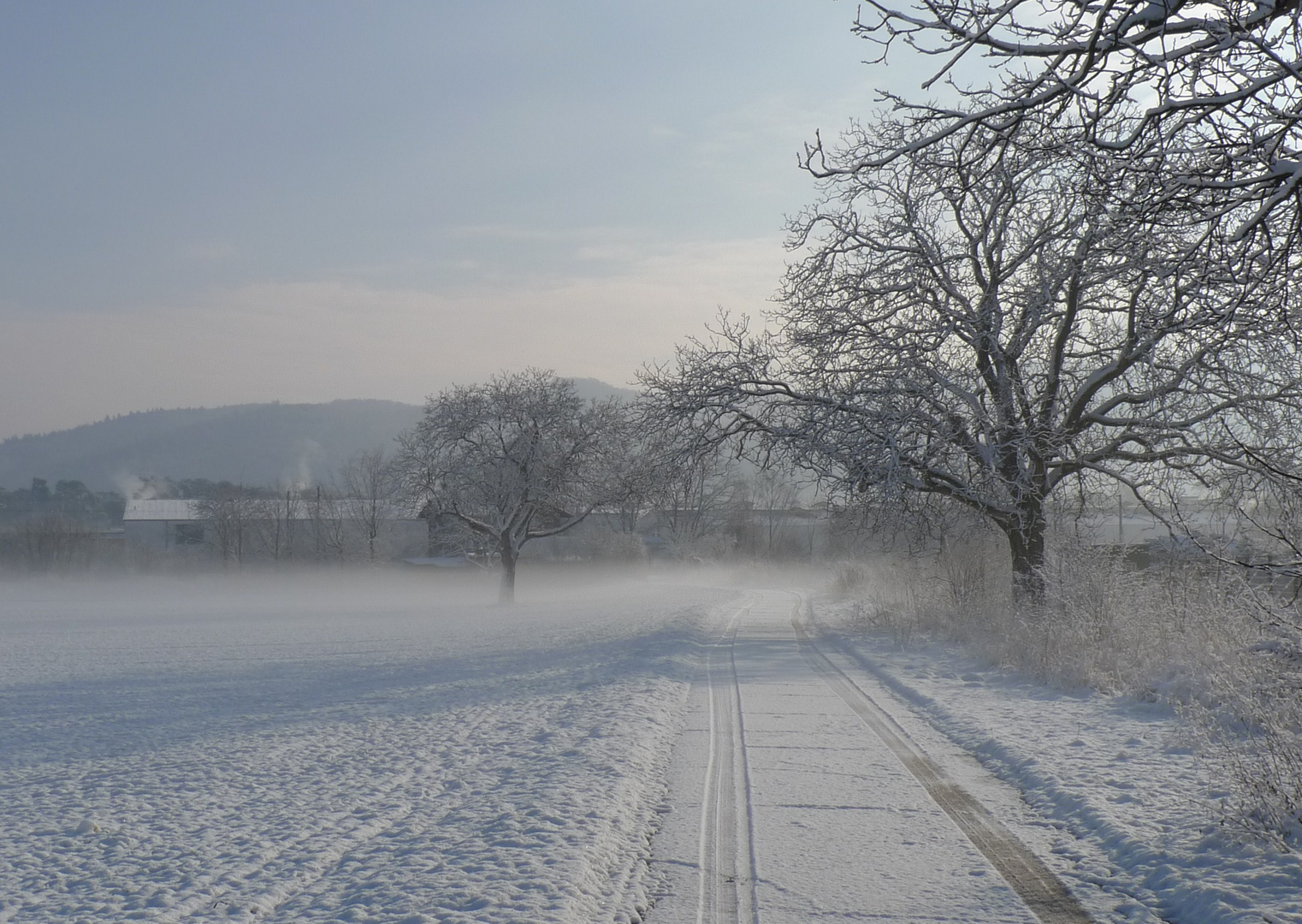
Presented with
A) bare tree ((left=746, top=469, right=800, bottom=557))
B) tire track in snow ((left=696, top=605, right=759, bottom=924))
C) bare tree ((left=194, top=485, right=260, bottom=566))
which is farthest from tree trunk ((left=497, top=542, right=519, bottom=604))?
bare tree ((left=746, top=469, right=800, bottom=557))

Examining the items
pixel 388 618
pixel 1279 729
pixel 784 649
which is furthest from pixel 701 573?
pixel 1279 729

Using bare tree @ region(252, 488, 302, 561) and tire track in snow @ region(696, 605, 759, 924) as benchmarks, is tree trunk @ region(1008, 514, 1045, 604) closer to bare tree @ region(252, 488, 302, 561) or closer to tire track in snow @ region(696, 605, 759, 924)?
tire track in snow @ region(696, 605, 759, 924)

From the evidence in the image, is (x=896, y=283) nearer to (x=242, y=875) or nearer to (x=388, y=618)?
(x=242, y=875)

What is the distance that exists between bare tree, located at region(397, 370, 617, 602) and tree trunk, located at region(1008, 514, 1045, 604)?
62.9 ft

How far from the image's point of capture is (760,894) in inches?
193

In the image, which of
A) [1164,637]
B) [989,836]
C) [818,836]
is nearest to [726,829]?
[818,836]

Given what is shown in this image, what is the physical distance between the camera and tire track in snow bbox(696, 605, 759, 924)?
4.76 metres

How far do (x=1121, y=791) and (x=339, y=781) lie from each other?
589cm

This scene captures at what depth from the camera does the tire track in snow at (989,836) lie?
4.79m

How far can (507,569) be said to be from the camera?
120 feet

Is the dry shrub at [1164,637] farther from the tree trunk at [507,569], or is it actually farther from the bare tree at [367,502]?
the bare tree at [367,502]

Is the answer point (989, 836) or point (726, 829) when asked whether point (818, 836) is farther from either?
point (989, 836)

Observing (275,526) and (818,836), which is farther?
(275,526)

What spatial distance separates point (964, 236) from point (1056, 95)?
496 inches
